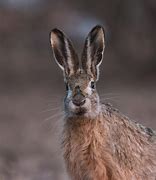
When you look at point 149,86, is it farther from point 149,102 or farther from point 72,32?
point 72,32

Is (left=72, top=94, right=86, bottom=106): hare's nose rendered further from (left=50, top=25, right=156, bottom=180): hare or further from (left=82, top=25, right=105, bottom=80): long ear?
(left=82, top=25, right=105, bottom=80): long ear

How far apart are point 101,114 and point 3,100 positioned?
826cm

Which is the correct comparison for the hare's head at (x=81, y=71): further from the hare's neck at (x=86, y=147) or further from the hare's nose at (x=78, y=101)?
the hare's neck at (x=86, y=147)

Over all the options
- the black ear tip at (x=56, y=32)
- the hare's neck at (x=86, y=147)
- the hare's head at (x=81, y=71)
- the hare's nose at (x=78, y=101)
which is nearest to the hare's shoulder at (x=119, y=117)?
the hare's neck at (x=86, y=147)

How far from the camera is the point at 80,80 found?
8.40m

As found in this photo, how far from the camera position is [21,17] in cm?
2233

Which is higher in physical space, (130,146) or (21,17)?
(21,17)

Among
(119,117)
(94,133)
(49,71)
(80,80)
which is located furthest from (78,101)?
(49,71)

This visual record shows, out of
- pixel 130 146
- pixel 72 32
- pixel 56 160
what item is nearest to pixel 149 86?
pixel 72 32

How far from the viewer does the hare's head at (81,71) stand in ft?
27.1

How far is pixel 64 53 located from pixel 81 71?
10.3 inches

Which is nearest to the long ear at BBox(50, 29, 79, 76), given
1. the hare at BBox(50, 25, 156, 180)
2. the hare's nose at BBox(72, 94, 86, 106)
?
the hare at BBox(50, 25, 156, 180)

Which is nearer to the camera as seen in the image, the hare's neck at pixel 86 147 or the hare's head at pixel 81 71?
the hare's head at pixel 81 71

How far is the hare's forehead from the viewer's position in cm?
834
